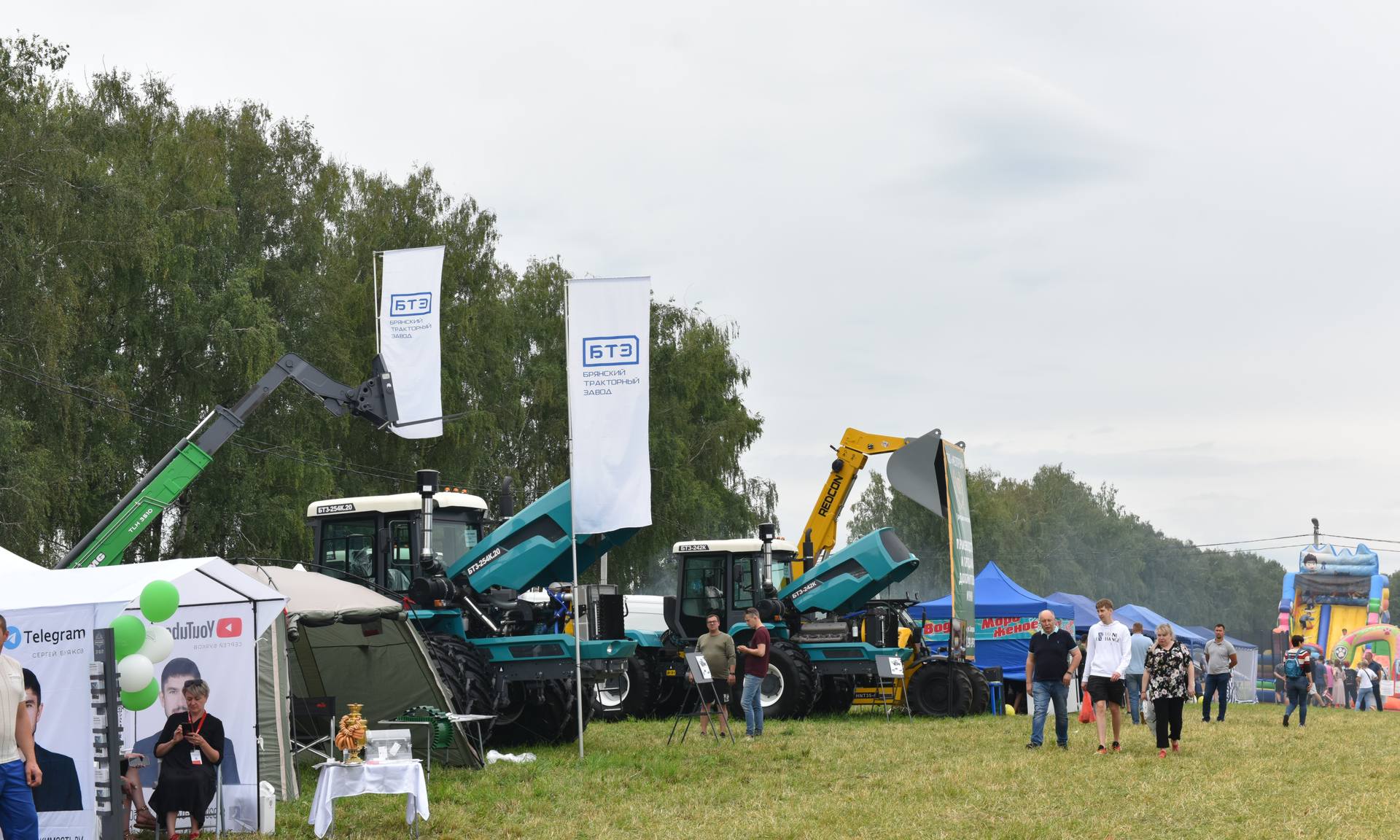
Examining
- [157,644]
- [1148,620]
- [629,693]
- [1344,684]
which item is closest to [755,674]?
[629,693]

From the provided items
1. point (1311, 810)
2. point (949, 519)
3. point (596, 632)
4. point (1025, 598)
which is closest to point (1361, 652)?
point (1025, 598)

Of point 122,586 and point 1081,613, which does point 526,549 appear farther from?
point 1081,613

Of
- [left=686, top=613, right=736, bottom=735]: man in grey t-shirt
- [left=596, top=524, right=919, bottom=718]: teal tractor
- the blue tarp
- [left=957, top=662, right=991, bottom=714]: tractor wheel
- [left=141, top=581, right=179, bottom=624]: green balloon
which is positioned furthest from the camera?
the blue tarp

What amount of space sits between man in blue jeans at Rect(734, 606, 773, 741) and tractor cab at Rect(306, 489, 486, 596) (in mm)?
3278

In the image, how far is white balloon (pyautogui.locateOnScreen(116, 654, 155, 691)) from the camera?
27.7ft

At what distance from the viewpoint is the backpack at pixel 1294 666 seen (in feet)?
61.0

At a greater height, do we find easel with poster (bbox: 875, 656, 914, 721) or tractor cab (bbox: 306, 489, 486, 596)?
tractor cab (bbox: 306, 489, 486, 596)

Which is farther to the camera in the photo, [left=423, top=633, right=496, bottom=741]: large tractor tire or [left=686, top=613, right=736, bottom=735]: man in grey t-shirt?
[left=686, top=613, right=736, bottom=735]: man in grey t-shirt

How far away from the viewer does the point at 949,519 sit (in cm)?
2003

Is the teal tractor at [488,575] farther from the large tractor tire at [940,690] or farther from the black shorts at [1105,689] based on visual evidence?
the large tractor tire at [940,690]

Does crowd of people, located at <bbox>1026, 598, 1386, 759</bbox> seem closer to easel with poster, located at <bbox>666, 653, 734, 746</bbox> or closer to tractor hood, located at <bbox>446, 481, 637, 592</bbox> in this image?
easel with poster, located at <bbox>666, 653, 734, 746</bbox>

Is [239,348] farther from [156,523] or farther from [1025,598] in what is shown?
[1025,598]

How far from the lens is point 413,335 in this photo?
20.0 meters

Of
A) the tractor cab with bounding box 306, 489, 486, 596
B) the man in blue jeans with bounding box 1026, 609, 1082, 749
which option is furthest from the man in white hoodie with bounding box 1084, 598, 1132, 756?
the tractor cab with bounding box 306, 489, 486, 596
